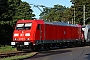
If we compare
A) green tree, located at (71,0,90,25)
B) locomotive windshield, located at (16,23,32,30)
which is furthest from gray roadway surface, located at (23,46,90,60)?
green tree, located at (71,0,90,25)

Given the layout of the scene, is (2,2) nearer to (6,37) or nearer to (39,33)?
(6,37)

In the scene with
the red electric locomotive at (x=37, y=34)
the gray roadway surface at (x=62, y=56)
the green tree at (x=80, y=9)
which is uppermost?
the green tree at (x=80, y=9)

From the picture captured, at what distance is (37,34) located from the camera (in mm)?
27500

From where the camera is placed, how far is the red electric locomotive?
2702 cm

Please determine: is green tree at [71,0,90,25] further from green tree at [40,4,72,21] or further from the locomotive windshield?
the locomotive windshield

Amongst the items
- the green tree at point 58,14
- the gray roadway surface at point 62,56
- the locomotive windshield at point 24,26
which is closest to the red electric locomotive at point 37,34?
the locomotive windshield at point 24,26

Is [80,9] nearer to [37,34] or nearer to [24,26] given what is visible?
[24,26]

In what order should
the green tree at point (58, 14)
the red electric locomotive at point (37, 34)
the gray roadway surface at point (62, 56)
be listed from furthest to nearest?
the green tree at point (58, 14), the red electric locomotive at point (37, 34), the gray roadway surface at point (62, 56)

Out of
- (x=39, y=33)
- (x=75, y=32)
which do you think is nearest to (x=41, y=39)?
(x=39, y=33)

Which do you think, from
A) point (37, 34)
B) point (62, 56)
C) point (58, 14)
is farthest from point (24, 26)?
point (58, 14)

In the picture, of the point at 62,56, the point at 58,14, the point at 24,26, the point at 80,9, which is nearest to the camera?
the point at 62,56

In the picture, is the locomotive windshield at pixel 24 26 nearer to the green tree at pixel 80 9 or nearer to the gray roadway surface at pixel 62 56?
the gray roadway surface at pixel 62 56

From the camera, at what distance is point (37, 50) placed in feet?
91.2

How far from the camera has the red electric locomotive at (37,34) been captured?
27016mm
